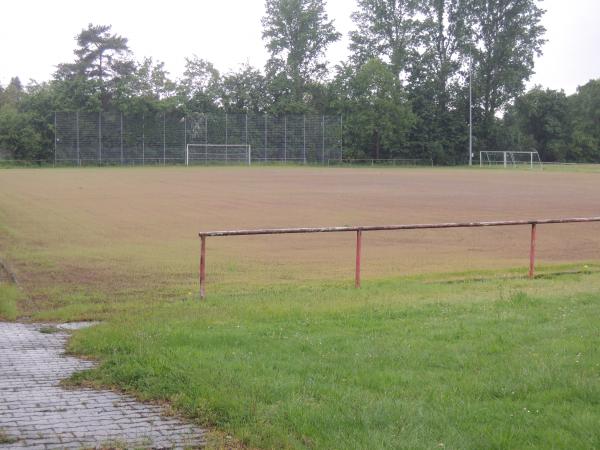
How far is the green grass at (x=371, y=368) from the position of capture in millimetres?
4949

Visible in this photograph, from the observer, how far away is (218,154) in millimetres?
82062

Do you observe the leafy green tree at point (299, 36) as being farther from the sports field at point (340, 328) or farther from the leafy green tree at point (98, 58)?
the sports field at point (340, 328)

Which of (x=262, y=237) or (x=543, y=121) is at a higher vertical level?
(x=543, y=121)

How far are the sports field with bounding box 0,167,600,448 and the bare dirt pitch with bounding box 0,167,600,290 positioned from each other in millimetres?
107

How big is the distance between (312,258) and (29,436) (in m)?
12.1

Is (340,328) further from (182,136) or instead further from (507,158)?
(507,158)

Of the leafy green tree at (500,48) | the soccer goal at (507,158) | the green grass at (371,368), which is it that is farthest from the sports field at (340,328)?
the leafy green tree at (500,48)

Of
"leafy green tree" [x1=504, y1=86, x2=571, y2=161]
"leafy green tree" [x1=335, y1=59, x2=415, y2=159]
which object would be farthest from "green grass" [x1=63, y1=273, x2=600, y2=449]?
"leafy green tree" [x1=504, y1=86, x2=571, y2=161]

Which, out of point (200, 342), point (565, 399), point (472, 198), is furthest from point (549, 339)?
point (472, 198)

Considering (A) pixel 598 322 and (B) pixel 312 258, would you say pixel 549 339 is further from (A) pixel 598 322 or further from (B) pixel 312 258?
(B) pixel 312 258

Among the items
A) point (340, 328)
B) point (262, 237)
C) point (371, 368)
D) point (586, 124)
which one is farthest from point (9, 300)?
point (586, 124)

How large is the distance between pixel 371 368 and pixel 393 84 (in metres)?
83.1

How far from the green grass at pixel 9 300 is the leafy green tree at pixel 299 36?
82.4 meters

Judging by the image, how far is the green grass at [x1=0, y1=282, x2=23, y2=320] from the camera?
9.70 metres
